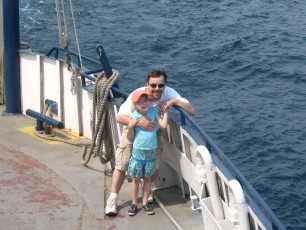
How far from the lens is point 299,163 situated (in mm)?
15359

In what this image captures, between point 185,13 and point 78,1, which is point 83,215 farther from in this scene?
point 78,1

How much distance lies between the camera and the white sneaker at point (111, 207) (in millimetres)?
8234

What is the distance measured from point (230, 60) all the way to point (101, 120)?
1550cm

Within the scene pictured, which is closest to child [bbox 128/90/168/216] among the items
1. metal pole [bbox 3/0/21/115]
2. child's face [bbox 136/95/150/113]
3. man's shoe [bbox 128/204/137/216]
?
child's face [bbox 136/95/150/113]

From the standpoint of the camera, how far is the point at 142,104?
7895mm

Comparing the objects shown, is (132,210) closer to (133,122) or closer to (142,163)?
(142,163)

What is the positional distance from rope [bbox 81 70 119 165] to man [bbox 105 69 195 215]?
91cm

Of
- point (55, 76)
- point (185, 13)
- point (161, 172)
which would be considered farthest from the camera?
point (185, 13)

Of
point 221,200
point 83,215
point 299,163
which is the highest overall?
point 221,200

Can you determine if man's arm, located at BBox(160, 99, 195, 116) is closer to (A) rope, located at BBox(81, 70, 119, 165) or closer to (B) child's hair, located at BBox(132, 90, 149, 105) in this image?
(B) child's hair, located at BBox(132, 90, 149, 105)

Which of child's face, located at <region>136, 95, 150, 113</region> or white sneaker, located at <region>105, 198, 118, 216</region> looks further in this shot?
white sneaker, located at <region>105, 198, 118, 216</region>

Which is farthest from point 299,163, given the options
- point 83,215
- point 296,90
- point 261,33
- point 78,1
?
point 78,1

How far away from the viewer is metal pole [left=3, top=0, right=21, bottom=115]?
36.0 feet

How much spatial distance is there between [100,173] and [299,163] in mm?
7096
